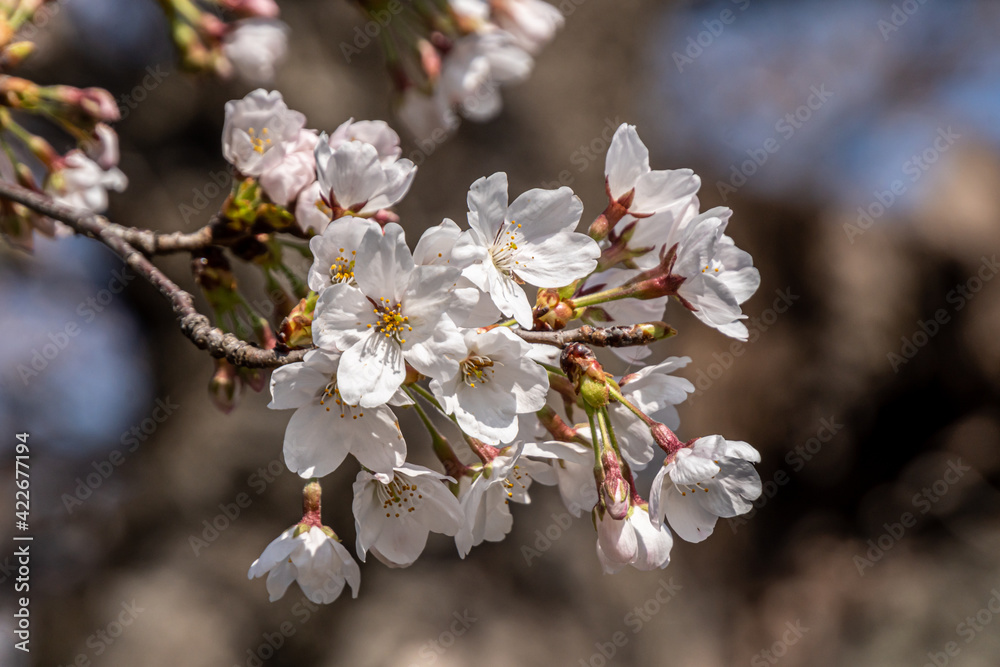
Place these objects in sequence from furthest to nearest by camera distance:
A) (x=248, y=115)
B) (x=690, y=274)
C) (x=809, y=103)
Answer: (x=809, y=103) < (x=248, y=115) < (x=690, y=274)

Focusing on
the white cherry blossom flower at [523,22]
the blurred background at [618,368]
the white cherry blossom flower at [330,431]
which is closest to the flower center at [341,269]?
the white cherry blossom flower at [330,431]

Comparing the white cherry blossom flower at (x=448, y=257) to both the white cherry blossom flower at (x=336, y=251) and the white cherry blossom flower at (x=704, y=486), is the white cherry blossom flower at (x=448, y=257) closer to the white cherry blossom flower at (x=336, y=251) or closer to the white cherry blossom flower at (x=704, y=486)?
the white cherry blossom flower at (x=336, y=251)

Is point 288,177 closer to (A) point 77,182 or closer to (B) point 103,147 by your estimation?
(B) point 103,147

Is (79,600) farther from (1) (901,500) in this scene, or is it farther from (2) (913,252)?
(2) (913,252)

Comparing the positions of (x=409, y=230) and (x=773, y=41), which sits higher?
(x=773, y=41)

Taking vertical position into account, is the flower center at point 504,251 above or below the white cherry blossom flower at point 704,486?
above

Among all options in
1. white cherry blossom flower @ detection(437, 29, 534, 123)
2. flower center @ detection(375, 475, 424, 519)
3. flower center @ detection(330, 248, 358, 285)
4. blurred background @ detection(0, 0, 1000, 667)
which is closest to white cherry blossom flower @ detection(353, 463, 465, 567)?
flower center @ detection(375, 475, 424, 519)

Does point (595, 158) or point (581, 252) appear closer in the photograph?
point (581, 252)

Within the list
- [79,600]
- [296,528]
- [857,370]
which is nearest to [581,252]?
[296,528]

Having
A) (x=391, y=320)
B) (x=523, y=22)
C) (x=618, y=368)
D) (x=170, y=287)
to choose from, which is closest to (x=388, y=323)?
(x=391, y=320)
